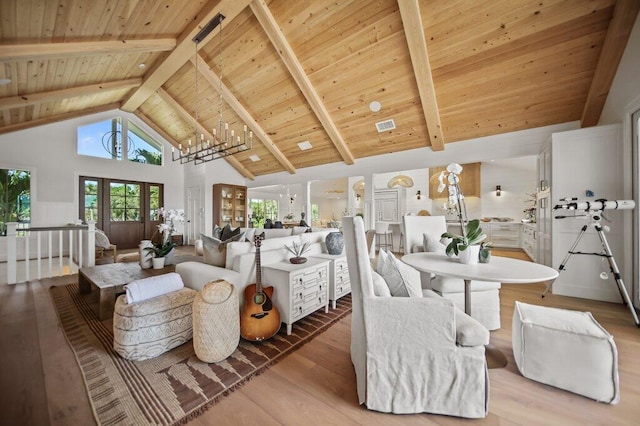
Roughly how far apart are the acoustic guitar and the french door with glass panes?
20.8 feet

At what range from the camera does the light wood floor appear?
1.30m

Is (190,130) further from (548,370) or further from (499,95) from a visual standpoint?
(548,370)

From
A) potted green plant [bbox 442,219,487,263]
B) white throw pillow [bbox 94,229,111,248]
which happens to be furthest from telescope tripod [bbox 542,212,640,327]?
white throw pillow [bbox 94,229,111,248]

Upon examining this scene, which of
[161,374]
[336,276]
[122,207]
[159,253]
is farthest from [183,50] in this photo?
[122,207]

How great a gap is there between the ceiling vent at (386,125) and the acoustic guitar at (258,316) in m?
3.89

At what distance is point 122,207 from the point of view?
7.04 m

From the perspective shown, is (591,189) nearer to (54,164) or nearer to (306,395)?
(306,395)

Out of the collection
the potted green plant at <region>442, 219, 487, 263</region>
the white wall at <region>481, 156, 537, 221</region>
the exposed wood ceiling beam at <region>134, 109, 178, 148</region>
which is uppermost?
the exposed wood ceiling beam at <region>134, 109, 178, 148</region>

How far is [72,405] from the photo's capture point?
4.52ft

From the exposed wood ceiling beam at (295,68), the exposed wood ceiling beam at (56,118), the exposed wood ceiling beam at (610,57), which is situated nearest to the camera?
the exposed wood ceiling beam at (610,57)

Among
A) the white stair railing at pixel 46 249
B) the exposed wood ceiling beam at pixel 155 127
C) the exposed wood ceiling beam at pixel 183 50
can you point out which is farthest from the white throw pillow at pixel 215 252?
the exposed wood ceiling beam at pixel 155 127

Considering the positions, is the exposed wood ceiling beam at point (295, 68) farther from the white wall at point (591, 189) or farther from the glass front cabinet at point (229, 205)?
the glass front cabinet at point (229, 205)

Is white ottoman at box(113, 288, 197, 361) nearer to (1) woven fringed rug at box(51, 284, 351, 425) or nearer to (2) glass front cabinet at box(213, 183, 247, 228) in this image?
(1) woven fringed rug at box(51, 284, 351, 425)

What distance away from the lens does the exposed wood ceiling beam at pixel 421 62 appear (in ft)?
9.59
